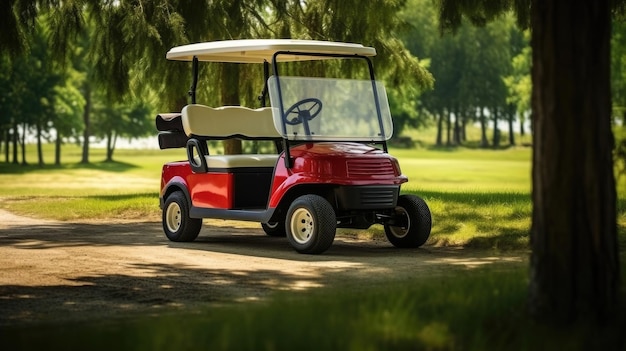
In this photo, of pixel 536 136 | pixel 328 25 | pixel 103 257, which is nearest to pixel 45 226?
pixel 103 257

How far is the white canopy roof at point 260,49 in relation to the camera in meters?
11.1

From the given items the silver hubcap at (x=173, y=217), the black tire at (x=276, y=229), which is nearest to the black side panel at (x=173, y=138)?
the silver hubcap at (x=173, y=217)

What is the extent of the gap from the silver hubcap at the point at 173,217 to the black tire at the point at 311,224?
2053mm

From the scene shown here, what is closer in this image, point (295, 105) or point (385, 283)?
point (385, 283)

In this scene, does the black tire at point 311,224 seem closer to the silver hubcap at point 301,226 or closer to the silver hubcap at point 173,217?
the silver hubcap at point 301,226

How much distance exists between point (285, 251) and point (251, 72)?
7443mm

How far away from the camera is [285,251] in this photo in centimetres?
1123

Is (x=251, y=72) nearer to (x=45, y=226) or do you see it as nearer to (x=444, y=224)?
(x=45, y=226)

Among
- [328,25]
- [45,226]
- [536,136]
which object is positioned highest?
[328,25]

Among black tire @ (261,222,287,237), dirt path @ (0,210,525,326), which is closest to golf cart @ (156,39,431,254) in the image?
dirt path @ (0,210,525,326)

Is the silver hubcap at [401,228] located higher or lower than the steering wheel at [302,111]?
lower

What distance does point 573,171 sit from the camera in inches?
232

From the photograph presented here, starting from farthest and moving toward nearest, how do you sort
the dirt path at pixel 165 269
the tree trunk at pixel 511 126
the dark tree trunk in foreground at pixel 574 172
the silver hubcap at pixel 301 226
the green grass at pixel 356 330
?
the tree trunk at pixel 511 126 → the silver hubcap at pixel 301 226 → the dirt path at pixel 165 269 → the dark tree trunk in foreground at pixel 574 172 → the green grass at pixel 356 330

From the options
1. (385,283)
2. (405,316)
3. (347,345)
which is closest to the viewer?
(347,345)
